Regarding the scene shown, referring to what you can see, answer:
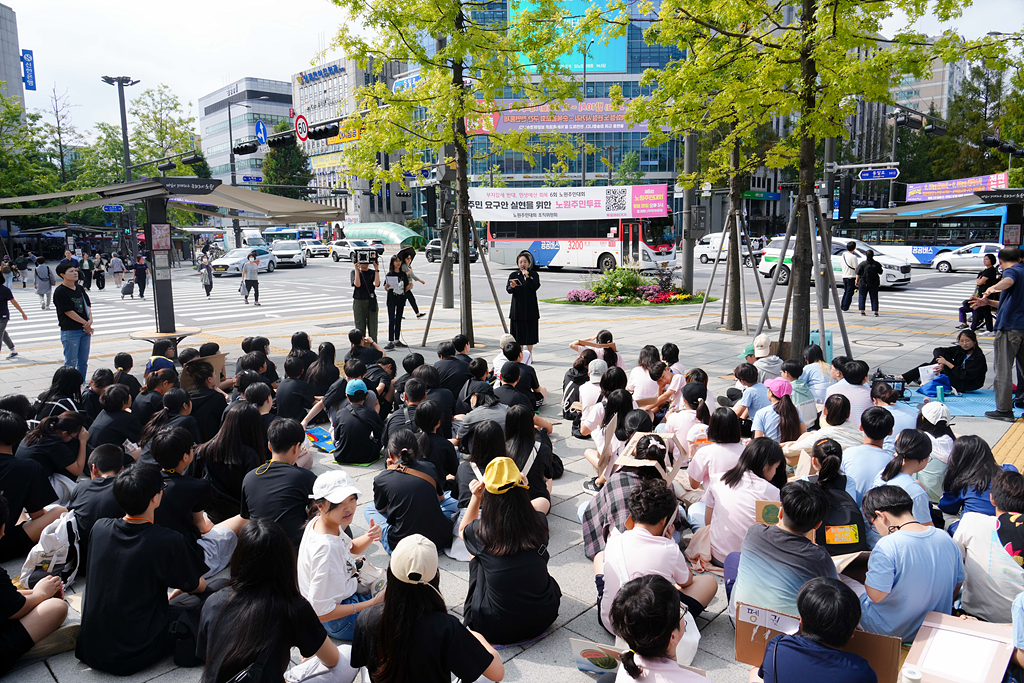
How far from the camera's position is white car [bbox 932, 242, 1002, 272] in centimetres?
3127

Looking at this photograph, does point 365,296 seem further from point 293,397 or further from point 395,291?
point 293,397

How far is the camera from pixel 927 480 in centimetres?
548

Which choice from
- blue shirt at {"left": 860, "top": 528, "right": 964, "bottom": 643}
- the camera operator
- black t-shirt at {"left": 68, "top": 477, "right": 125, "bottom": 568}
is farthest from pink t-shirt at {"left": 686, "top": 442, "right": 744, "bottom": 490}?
the camera operator

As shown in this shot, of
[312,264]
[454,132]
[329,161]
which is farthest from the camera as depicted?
[329,161]

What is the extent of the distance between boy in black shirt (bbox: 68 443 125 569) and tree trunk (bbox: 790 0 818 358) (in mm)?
9581

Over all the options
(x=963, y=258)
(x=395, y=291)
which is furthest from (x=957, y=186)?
(x=395, y=291)

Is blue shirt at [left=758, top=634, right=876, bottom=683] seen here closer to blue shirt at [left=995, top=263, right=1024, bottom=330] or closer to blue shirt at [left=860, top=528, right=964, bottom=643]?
blue shirt at [left=860, top=528, right=964, bottom=643]

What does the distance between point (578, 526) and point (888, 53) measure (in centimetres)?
819

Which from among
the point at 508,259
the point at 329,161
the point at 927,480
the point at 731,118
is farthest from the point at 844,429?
the point at 329,161

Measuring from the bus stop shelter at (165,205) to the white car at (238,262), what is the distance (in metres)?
24.0

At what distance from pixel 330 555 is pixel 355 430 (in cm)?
333

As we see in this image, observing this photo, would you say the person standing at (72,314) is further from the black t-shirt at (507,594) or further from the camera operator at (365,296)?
the black t-shirt at (507,594)

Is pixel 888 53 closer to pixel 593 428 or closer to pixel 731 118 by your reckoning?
pixel 731 118

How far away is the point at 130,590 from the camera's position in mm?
3535
